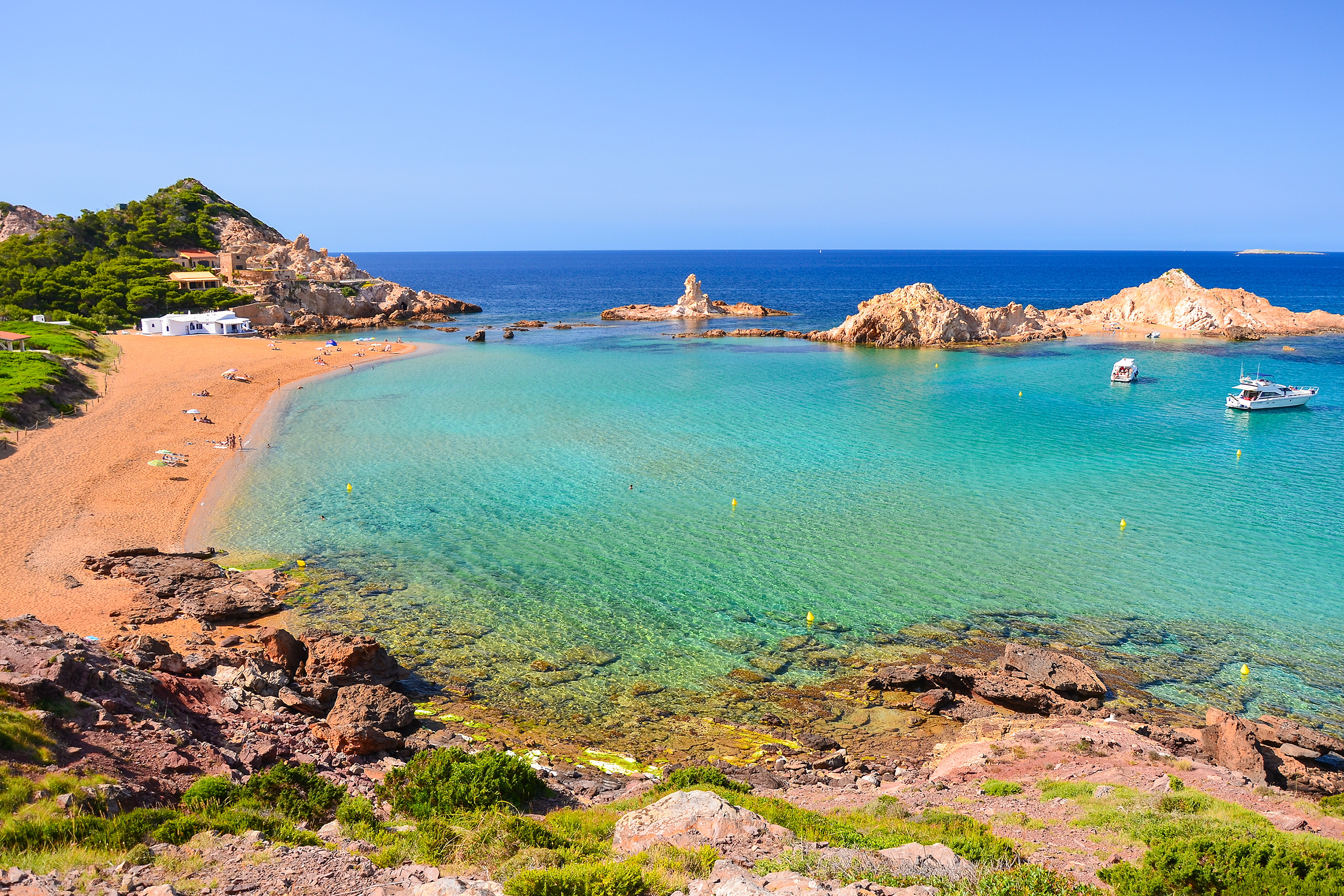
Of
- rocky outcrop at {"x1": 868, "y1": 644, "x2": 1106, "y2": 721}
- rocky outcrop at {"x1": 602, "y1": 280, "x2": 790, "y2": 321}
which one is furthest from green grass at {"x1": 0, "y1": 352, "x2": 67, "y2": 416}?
rocky outcrop at {"x1": 602, "y1": 280, "x2": 790, "y2": 321}

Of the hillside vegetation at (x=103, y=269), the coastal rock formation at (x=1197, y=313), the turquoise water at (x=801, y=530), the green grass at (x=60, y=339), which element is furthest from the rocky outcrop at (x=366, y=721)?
the coastal rock formation at (x=1197, y=313)

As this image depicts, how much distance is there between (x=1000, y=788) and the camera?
13.5 meters

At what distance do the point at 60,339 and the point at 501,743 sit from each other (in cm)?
5995

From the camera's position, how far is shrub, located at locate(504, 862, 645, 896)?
883 centimetres

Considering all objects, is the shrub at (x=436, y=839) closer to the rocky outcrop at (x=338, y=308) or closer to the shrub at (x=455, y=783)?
the shrub at (x=455, y=783)

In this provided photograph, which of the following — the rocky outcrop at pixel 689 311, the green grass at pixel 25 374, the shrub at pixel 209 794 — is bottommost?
the shrub at pixel 209 794

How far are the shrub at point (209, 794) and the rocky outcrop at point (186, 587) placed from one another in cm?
1049

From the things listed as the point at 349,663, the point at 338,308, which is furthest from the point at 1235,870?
the point at 338,308

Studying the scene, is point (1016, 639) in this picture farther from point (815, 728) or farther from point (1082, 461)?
point (1082, 461)

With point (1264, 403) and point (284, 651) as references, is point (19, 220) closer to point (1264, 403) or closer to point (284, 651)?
point (284, 651)

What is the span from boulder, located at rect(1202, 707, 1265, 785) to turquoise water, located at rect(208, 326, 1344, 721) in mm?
3008

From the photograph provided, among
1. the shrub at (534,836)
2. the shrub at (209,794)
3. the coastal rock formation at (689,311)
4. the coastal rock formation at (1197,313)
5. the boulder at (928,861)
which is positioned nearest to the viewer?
the boulder at (928,861)

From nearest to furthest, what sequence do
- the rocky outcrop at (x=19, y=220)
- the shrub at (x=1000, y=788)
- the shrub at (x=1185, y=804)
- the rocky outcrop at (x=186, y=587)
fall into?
the shrub at (x=1185, y=804)
the shrub at (x=1000, y=788)
the rocky outcrop at (x=186, y=587)
the rocky outcrop at (x=19, y=220)

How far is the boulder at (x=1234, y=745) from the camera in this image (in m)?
14.1
